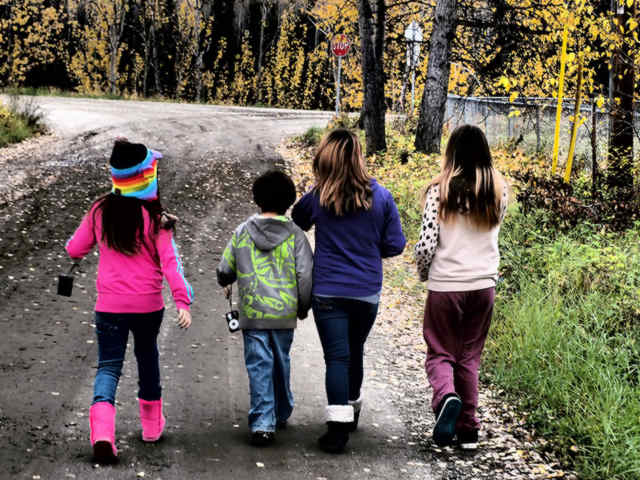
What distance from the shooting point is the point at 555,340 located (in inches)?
229

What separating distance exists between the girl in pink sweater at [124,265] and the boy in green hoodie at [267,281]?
1.42 feet

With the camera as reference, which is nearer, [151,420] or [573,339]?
[151,420]

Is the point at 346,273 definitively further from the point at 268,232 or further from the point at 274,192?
the point at 274,192

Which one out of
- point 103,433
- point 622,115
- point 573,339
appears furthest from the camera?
point 622,115

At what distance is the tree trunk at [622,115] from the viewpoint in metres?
10.1

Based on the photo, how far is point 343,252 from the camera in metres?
4.47

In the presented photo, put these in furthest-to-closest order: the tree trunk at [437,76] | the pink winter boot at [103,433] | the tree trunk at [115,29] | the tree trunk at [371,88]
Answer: the tree trunk at [115,29] < the tree trunk at [371,88] < the tree trunk at [437,76] < the pink winter boot at [103,433]

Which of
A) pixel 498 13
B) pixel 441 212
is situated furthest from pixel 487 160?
pixel 498 13

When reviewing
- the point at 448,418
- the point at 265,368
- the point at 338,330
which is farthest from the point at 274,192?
the point at 448,418

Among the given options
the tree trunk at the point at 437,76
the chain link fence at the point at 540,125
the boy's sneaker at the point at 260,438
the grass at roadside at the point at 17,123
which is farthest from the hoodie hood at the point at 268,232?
the grass at roadside at the point at 17,123

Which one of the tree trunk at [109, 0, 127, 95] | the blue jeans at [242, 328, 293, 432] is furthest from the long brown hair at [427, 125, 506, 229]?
the tree trunk at [109, 0, 127, 95]

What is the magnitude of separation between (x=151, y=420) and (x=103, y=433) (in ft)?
1.24

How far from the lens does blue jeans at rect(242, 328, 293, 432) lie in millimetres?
4477

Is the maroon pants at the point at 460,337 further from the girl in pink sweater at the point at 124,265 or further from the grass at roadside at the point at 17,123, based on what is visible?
the grass at roadside at the point at 17,123
